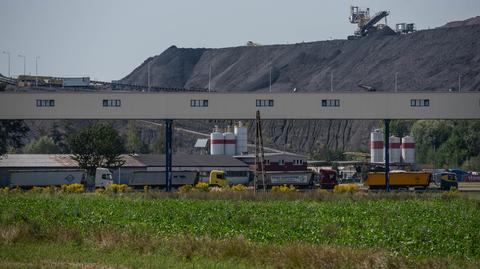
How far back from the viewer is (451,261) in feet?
74.8

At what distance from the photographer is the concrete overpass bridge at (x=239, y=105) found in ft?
191

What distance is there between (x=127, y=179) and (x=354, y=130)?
83496mm

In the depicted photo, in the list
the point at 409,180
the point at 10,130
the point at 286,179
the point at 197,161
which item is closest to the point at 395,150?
the point at 197,161

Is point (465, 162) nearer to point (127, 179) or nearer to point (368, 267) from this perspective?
point (127, 179)

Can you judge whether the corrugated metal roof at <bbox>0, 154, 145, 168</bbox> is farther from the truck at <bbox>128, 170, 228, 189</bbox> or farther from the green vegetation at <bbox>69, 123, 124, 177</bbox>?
the truck at <bbox>128, 170, 228, 189</bbox>

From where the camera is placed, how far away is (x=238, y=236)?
26.5m

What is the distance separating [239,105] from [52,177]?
56.9 ft

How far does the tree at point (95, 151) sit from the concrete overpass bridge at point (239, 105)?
51.8 feet

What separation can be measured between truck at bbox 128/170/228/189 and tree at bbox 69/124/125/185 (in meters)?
7.43

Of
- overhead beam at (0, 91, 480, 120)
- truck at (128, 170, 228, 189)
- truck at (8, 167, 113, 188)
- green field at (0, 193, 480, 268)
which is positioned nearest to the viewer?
green field at (0, 193, 480, 268)

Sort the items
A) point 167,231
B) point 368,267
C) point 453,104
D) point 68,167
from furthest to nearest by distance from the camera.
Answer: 1. point 68,167
2. point 453,104
3. point 167,231
4. point 368,267

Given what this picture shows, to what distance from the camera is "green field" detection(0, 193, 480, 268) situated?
76.4 feet

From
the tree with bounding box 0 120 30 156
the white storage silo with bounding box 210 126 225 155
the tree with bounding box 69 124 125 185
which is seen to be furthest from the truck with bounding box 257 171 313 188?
the tree with bounding box 0 120 30 156

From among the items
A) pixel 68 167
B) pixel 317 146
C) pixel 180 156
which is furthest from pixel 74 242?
pixel 317 146
